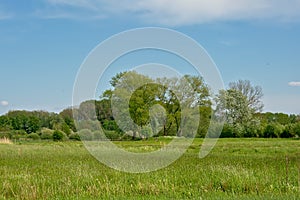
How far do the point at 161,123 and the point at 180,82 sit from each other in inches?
139

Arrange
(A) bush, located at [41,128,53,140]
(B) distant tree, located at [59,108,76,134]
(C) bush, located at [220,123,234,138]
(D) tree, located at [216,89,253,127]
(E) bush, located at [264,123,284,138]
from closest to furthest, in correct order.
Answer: (E) bush, located at [264,123,284,138] < (A) bush, located at [41,128,53,140] < (C) bush, located at [220,123,234,138] < (D) tree, located at [216,89,253,127] < (B) distant tree, located at [59,108,76,134]

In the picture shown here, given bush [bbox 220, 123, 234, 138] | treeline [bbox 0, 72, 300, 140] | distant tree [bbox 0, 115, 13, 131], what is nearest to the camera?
treeline [bbox 0, 72, 300, 140]

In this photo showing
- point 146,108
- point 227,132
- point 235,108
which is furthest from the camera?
point 235,108

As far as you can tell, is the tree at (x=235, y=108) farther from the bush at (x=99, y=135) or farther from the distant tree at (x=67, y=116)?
the bush at (x=99, y=135)

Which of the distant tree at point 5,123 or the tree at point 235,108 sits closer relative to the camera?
the tree at point 235,108

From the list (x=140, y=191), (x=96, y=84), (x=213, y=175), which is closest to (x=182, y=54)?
(x=96, y=84)

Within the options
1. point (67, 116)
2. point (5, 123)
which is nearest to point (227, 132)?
point (67, 116)

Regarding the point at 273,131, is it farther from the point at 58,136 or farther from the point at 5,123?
the point at 5,123

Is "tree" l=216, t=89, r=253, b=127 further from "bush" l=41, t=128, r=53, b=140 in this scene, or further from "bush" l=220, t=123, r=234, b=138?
"bush" l=41, t=128, r=53, b=140

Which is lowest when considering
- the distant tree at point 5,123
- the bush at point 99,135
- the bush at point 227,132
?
the bush at point 99,135

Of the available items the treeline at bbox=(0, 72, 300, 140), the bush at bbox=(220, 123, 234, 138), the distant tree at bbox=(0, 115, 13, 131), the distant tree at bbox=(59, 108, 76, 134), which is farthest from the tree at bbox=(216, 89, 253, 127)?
the distant tree at bbox=(0, 115, 13, 131)

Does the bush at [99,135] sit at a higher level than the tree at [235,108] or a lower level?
lower

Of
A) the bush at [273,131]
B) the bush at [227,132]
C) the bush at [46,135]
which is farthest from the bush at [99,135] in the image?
the bush at [227,132]

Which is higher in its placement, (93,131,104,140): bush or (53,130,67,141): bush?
(53,130,67,141): bush
